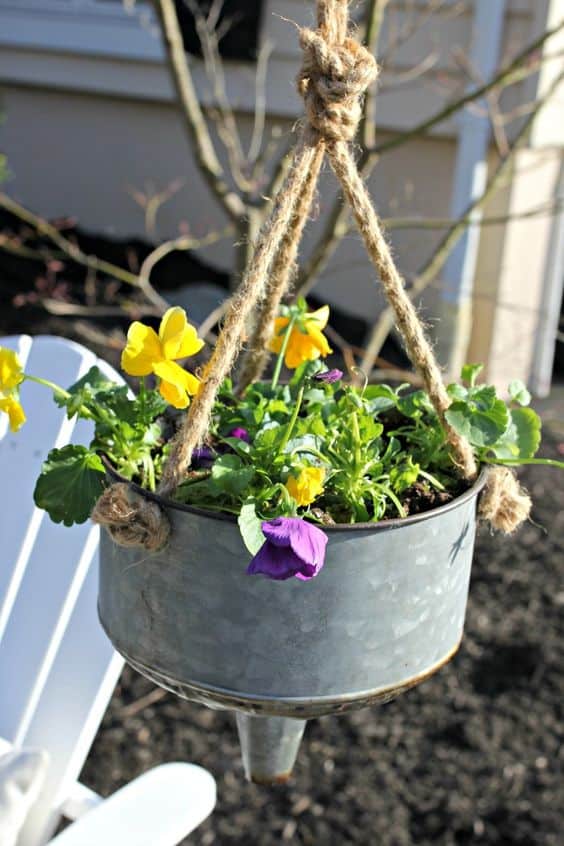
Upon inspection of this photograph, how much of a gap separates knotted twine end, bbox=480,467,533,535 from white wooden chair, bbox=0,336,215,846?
0.74m

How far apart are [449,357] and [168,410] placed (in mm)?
2881

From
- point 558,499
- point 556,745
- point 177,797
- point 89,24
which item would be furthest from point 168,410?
point 89,24

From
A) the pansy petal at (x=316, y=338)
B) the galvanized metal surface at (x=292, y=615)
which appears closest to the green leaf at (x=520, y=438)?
the galvanized metal surface at (x=292, y=615)

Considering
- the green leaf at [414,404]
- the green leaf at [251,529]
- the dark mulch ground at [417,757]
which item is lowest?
the dark mulch ground at [417,757]

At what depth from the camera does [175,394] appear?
3.32ft

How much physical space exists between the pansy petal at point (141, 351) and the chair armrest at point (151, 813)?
0.66 meters

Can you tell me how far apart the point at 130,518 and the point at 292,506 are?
0.48ft

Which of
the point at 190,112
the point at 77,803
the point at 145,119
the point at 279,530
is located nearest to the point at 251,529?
the point at 279,530

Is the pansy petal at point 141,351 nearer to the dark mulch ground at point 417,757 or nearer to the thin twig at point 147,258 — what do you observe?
the thin twig at point 147,258

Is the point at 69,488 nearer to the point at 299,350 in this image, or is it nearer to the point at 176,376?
the point at 176,376

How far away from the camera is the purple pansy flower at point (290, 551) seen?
2.86 feet

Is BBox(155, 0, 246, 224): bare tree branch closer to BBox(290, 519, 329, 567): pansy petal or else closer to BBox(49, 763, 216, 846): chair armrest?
BBox(49, 763, 216, 846): chair armrest

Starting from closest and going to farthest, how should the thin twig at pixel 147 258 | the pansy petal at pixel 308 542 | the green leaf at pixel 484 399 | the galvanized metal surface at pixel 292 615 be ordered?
1. the pansy petal at pixel 308 542
2. the galvanized metal surface at pixel 292 615
3. the green leaf at pixel 484 399
4. the thin twig at pixel 147 258

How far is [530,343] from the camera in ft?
14.0
